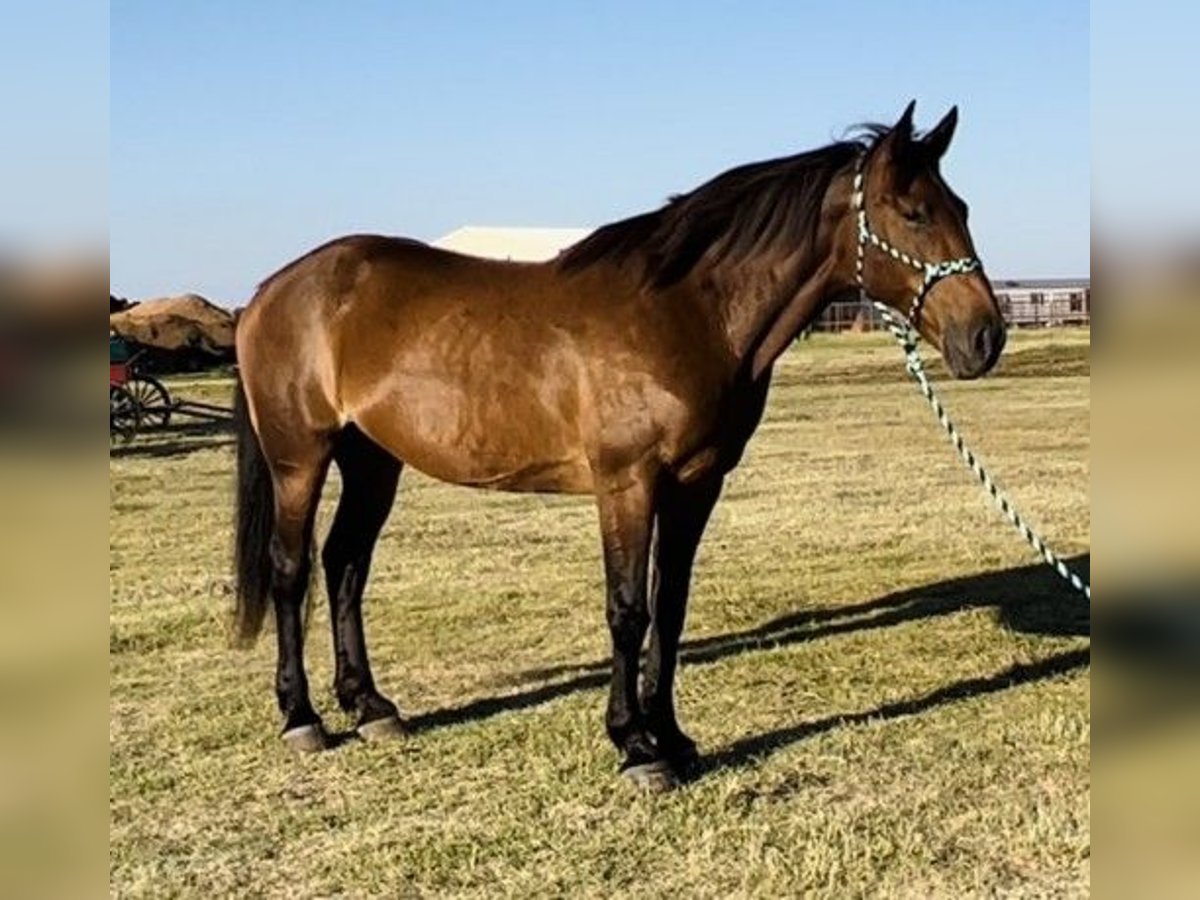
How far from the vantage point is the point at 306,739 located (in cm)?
508

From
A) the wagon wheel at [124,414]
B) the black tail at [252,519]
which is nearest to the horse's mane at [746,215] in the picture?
the black tail at [252,519]

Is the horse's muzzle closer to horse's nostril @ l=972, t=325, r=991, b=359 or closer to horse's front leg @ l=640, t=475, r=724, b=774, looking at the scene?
horse's nostril @ l=972, t=325, r=991, b=359

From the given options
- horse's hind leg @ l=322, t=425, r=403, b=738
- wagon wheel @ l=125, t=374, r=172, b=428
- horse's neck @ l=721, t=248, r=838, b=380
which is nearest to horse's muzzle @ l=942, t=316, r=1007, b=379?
horse's neck @ l=721, t=248, r=838, b=380

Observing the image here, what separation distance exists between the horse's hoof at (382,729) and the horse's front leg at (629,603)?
0.94 metres

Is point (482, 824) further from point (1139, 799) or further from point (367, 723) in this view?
point (1139, 799)

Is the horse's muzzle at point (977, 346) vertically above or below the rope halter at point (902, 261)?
below

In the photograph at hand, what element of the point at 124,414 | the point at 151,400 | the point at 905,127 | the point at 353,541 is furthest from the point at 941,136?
the point at 151,400

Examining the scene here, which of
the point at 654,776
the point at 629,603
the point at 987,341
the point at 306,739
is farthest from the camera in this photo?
the point at 306,739

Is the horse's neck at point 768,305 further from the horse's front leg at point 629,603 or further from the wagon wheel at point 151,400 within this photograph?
the wagon wheel at point 151,400

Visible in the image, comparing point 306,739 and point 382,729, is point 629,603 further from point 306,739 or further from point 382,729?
point 306,739

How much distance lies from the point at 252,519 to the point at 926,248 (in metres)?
3.10

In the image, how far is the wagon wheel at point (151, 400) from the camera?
18.5 meters

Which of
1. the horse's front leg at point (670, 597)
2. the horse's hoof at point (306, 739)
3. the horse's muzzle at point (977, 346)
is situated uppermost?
the horse's muzzle at point (977, 346)

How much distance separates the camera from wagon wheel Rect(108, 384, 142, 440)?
57.3ft
